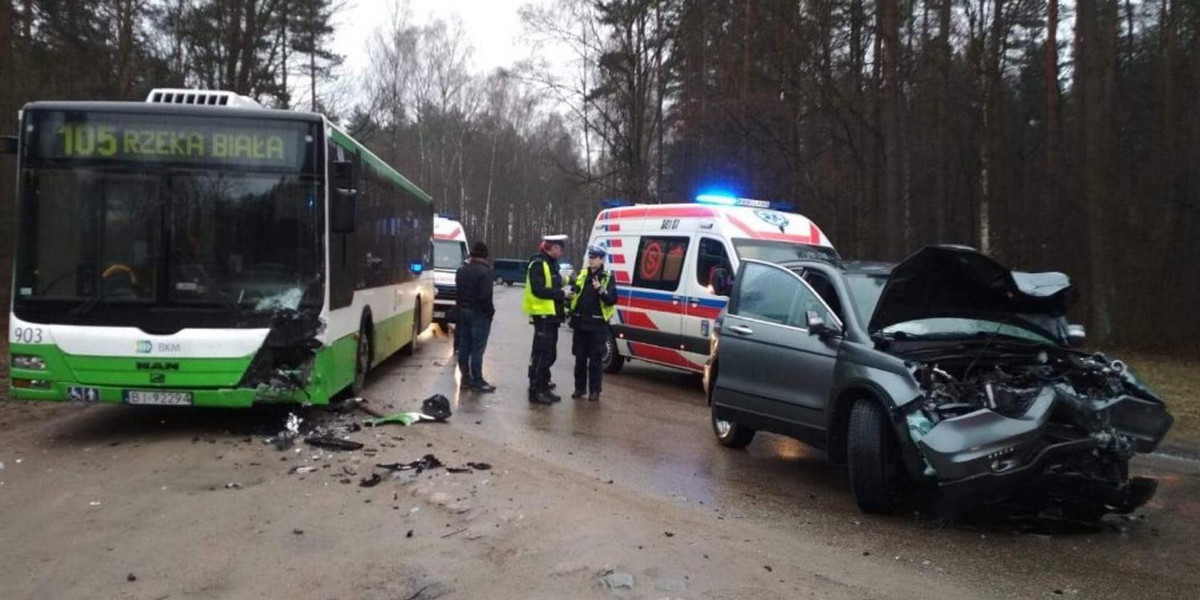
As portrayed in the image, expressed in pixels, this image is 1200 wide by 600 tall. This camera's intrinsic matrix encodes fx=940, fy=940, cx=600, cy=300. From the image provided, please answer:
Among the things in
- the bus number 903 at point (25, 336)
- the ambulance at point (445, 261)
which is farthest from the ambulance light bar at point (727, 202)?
the ambulance at point (445, 261)

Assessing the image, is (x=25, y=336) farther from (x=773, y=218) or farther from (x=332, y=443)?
(x=773, y=218)

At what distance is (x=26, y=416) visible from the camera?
955 centimetres

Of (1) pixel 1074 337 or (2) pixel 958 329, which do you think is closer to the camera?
(2) pixel 958 329

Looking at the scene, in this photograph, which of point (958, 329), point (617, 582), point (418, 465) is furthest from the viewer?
point (418, 465)

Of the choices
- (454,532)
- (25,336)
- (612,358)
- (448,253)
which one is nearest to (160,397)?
(25,336)

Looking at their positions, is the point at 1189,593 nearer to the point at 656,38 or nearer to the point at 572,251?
the point at 656,38

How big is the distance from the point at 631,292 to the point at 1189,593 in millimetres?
9201

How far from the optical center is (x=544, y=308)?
10797 millimetres

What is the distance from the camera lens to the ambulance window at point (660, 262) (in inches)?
494

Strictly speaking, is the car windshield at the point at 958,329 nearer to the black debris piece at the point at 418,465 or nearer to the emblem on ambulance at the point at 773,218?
the black debris piece at the point at 418,465

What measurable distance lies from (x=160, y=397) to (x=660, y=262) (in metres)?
6.88

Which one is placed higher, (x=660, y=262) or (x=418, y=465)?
(x=660, y=262)

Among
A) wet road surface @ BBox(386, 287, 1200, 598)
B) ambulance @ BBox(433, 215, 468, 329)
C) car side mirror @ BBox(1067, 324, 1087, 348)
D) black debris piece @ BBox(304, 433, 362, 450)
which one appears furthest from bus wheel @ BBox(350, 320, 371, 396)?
ambulance @ BBox(433, 215, 468, 329)

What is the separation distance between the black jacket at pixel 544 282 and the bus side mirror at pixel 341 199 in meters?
2.67
